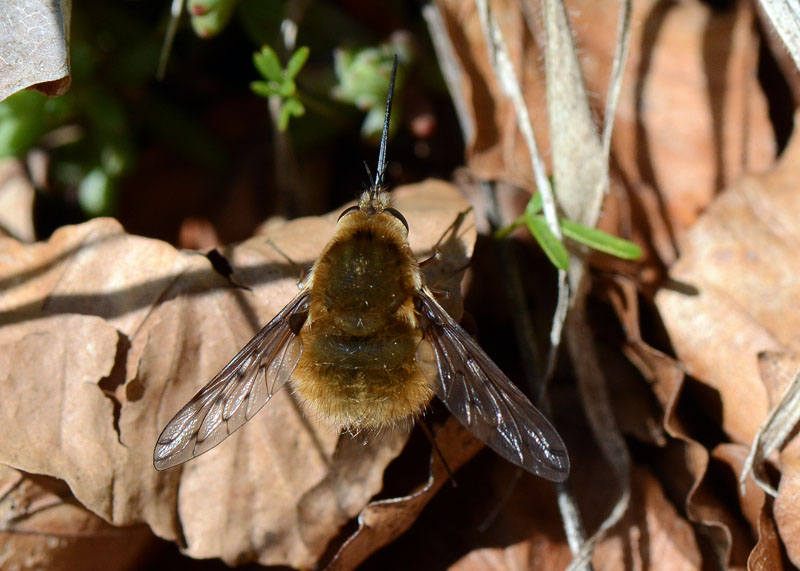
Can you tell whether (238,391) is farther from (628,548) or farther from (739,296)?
(739,296)

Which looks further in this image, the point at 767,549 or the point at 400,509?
the point at 400,509

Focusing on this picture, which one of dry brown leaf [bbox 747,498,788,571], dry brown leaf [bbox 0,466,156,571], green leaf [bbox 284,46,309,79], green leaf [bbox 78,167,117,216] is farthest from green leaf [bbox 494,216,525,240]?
green leaf [bbox 78,167,117,216]


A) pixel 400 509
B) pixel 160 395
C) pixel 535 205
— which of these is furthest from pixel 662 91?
pixel 160 395

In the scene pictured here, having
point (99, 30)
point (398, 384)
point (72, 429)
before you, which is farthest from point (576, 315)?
point (99, 30)

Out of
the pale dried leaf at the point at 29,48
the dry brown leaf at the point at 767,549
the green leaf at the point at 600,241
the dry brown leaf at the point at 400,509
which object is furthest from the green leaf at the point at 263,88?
the dry brown leaf at the point at 767,549

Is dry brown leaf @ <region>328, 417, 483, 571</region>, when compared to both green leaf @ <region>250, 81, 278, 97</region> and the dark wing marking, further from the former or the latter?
green leaf @ <region>250, 81, 278, 97</region>

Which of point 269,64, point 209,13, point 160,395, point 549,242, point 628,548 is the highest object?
point 209,13
